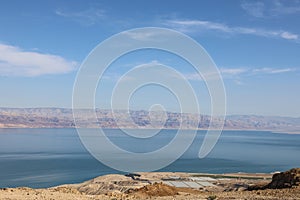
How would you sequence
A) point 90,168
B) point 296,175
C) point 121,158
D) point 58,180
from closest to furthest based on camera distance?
point 296,175, point 58,180, point 90,168, point 121,158

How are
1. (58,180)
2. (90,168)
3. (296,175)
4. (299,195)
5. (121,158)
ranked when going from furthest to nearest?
(121,158) < (90,168) < (58,180) < (296,175) < (299,195)

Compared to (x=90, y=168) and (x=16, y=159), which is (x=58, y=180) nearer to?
(x=90, y=168)

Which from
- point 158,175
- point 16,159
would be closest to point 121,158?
point 16,159

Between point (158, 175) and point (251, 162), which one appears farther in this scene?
point (251, 162)

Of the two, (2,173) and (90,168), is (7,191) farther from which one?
(90,168)

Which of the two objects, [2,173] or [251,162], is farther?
[251,162]

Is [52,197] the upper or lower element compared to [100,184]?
upper

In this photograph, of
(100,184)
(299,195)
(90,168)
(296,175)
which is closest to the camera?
(299,195)

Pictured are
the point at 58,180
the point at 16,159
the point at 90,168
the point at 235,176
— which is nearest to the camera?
the point at 58,180

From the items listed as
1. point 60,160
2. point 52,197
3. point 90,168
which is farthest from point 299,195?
point 60,160
